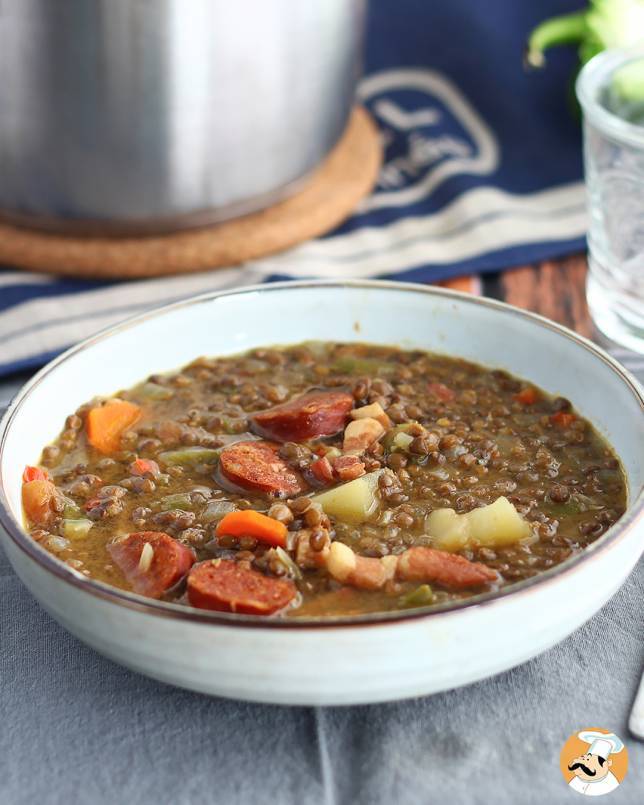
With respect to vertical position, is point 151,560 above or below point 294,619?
below

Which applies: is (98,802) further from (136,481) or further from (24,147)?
(24,147)

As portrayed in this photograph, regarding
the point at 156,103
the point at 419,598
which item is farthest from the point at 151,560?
the point at 156,103

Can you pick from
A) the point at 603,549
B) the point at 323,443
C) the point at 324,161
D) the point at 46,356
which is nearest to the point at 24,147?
the point at 46,356

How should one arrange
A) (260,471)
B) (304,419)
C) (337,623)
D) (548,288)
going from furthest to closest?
(548,288) → (304,419) → (260,471) → (337,623)

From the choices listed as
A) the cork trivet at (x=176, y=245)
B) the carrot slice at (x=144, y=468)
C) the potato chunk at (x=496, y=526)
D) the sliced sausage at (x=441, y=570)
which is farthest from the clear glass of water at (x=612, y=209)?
the carrot slice at (x=144, y=468)

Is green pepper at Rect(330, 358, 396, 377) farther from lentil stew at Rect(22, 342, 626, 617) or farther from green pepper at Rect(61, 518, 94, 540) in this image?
green pepper at Rect(61, 518, 94, 540)

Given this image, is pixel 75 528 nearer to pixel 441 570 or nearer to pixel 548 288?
pixel 441 570
